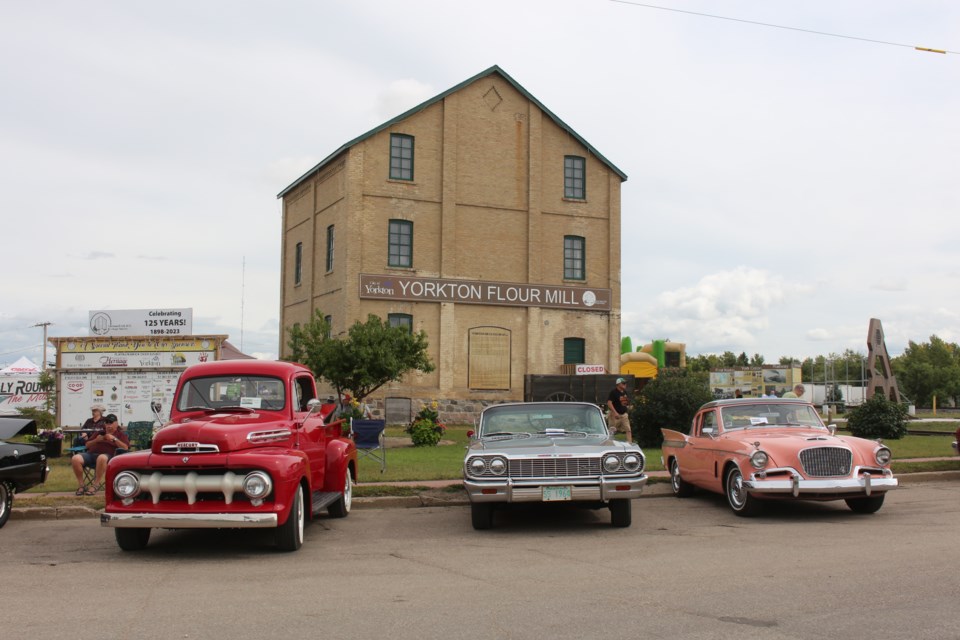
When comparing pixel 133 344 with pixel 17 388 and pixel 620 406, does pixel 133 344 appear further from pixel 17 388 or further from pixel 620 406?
pixel 17 388

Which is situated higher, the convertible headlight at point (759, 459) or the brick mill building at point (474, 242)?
the brick mill building at point (474, 242)

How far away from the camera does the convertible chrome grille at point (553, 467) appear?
9641mm

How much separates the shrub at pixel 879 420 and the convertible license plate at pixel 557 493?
1613 cm

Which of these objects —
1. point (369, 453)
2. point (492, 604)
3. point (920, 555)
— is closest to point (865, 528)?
point (920, 555)

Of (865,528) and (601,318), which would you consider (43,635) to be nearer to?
(865,528)

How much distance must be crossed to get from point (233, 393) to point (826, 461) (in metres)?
7.06

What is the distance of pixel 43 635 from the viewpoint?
18.4ft

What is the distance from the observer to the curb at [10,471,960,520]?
37.8 feet

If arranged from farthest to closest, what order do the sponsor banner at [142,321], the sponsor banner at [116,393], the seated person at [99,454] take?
1. the sponsor banner at [142,321]
2. the sponsor banner at [116,393]
3. the seated person at [99,454]

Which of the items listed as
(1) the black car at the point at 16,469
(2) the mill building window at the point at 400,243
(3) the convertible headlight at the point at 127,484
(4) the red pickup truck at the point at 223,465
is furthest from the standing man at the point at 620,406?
(2) the mill building window at the point at 400,243

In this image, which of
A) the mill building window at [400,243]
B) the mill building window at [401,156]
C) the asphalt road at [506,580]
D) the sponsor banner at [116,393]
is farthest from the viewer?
the mill building window at [401,156]

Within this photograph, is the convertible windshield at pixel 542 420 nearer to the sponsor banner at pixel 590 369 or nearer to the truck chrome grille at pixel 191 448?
the truck chrome grille at pixel 191 448

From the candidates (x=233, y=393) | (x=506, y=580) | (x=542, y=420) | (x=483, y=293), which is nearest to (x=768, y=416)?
(x=542, y=420)

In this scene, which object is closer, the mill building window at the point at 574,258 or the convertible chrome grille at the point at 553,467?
the convertible chrome grille at the point at 553,467
